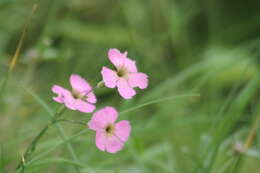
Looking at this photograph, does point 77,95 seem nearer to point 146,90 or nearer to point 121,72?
point 121,72

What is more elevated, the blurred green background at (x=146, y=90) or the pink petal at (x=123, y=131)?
the pink petal at (x=123, y=131)

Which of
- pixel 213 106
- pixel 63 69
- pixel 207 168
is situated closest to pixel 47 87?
pixel 63 69

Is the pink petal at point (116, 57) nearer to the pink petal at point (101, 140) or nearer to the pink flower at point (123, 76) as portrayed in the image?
the pink flower at point (123, 76)

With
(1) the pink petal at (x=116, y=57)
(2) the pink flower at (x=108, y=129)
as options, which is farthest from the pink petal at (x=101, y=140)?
(1) the pink petal at (x=116, y=57)

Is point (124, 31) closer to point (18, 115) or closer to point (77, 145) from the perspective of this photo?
point (77, 145)

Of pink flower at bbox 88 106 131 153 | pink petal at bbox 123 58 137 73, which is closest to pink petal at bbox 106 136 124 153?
pink flower at bbox 88 106 131 153

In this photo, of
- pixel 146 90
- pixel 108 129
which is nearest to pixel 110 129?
pixel 108 129

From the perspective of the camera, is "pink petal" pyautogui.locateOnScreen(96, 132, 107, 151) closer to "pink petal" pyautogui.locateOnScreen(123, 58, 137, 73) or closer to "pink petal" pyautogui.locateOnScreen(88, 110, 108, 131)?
"pink petal" pyautogui.locateOnScreen(88, 110, 108, 131)
